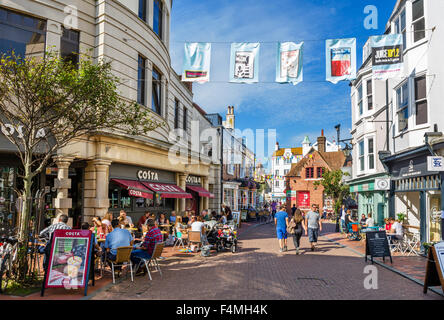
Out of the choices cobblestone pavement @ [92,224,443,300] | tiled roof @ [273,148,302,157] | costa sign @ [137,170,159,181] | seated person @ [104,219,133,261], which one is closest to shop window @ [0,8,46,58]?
costa sign @ [137,170,159,181]

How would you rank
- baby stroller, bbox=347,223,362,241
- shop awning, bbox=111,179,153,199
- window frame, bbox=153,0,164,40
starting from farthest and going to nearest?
baby stroller, bbox=347,223,362,241, window frame, bbox=153,0,164,40, shop awning, bbox=111,179,153,199

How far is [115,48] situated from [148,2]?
3743 millimetres

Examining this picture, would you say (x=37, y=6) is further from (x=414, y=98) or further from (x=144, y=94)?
(x=414, y=98)

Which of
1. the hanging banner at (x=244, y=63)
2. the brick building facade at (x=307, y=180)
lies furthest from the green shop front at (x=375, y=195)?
the brick building facade at (x=307, y=180)

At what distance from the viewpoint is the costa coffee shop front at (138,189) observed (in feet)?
45.5

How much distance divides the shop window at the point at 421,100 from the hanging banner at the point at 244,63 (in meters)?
6.79

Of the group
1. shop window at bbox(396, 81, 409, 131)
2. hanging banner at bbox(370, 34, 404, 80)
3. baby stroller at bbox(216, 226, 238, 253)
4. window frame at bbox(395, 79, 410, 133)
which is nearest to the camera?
hanging banner at bbox(370, 34, 404, 80)

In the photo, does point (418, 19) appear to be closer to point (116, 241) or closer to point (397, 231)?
point (397, 231)

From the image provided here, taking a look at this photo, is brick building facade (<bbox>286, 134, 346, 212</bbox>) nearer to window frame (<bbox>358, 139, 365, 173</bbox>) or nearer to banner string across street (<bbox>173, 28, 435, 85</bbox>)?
window frame (<bbox>358, 139, 365, 173</bbox>)

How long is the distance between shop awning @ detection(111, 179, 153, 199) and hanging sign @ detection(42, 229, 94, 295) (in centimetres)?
635

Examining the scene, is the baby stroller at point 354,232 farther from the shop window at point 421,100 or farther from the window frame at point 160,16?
the window frame at point 160,16

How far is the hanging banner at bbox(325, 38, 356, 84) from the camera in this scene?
1112cm

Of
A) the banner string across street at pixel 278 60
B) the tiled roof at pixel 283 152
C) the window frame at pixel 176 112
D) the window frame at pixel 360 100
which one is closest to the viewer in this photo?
the banner string across street at pixel 278 60
